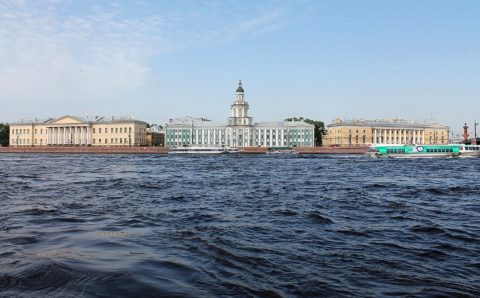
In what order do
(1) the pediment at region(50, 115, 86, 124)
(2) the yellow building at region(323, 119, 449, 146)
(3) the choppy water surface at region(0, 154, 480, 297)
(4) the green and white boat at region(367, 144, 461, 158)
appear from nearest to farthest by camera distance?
(3) the choppy water surface at region(0, 154, 480, 297)
(4) the green and white boat at region(367, 144, 461, 158)
(2) the yellow building at region(323, 119, 449, 146)
(1) the pediment at region(50, 115, 86, 124)

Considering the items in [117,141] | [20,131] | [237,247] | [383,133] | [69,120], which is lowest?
[237,247]

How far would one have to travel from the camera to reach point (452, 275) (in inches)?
233

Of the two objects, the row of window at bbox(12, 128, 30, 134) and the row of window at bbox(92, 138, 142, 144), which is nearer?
the row of window at bbox(92, 138, 142, 144)

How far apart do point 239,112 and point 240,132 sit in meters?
5.48

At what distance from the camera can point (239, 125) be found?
11581cm

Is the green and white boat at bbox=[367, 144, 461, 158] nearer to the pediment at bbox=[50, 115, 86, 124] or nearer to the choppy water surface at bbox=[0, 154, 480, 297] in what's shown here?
the choppy water surface at bbox=[0, 154, 480, 297]

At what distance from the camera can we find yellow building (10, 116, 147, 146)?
115m

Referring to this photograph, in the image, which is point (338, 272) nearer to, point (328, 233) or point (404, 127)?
point (328, 233)

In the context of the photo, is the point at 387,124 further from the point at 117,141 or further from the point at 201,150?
the point at 117,141

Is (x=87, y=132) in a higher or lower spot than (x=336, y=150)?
higher

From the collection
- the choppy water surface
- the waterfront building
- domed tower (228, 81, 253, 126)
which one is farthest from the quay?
the choppy water surface

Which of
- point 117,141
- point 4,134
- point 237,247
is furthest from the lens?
point 4,134

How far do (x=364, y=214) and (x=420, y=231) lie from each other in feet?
7.44

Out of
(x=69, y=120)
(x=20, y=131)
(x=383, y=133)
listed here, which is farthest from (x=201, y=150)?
(x=20, y=131)
